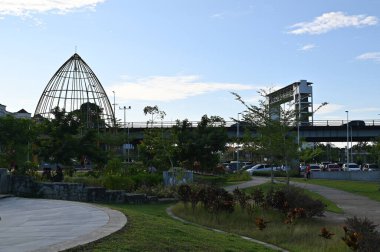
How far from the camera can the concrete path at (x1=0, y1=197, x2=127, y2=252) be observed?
29.4 ft

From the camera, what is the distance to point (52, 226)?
37.7 ft

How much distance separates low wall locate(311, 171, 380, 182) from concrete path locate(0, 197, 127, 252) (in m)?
37.7

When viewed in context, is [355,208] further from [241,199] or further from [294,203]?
[241,199]

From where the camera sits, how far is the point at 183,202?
1925 cm

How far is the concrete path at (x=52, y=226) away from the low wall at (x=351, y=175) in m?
37.7

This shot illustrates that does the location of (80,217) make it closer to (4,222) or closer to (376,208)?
(4,222)

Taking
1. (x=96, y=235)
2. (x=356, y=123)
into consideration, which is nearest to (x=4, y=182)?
(x=96, y=235)

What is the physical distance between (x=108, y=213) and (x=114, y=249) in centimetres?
541

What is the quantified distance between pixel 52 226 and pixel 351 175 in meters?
43.7

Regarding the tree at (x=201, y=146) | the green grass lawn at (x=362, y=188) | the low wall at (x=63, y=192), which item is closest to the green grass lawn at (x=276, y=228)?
the low wall at (x=63, y=192)

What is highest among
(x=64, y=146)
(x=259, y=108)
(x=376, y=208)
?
(x=259, y=108)

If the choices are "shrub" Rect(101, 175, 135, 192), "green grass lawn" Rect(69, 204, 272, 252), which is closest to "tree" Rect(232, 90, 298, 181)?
"shrub" Rect(101, 175, 135, 192)

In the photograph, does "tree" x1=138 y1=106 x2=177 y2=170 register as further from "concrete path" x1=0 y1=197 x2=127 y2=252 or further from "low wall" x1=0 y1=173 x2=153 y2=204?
"concrete path" x1=0 y1=197 x2=127 y2=252

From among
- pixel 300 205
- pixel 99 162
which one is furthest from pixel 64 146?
pixel 300 205
